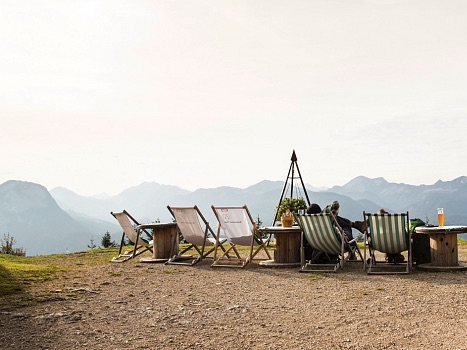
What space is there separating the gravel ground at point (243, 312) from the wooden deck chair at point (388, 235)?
0.34 meters

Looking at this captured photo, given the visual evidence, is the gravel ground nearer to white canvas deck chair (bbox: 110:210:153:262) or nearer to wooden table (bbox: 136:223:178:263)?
Result: wooden table (bbox: 136:223:178:263)

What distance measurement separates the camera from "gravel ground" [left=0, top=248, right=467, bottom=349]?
4.31 metres

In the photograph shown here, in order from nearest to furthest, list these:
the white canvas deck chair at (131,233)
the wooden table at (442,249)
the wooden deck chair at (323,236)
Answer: the wooden table at (442,249) → the wooden deck chair at (323,236) → the white canvas deck chair at (131,233)

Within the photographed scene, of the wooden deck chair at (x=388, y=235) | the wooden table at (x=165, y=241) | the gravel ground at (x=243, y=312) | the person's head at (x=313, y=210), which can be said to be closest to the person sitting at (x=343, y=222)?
the person's head at (x=313, y=210)

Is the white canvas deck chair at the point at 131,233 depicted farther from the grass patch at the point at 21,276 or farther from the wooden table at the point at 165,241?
the grass patch at the point at 21,276

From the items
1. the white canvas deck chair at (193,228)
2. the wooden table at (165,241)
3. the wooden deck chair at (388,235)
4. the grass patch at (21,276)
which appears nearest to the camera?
the grass patch at (21,276)

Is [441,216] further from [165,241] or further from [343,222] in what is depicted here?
[165,241]

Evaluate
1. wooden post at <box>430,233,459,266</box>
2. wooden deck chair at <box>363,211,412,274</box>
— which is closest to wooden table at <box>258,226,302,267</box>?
wooden deck chair at <box>363,211,412,274</box>

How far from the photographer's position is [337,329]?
4.59 meters

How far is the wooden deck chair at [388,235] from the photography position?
7.81 m

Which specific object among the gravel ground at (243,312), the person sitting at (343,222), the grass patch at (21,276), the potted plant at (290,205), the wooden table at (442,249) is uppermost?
the potted plant at (290,205)

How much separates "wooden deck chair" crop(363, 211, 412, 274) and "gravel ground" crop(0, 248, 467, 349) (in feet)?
1.11

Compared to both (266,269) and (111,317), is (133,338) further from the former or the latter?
(266,269)

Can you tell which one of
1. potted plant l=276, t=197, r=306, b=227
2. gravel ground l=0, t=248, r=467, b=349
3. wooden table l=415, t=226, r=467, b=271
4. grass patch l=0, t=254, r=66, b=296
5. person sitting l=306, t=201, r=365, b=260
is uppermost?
potted plant l=276, t=197, r=306, b=227
